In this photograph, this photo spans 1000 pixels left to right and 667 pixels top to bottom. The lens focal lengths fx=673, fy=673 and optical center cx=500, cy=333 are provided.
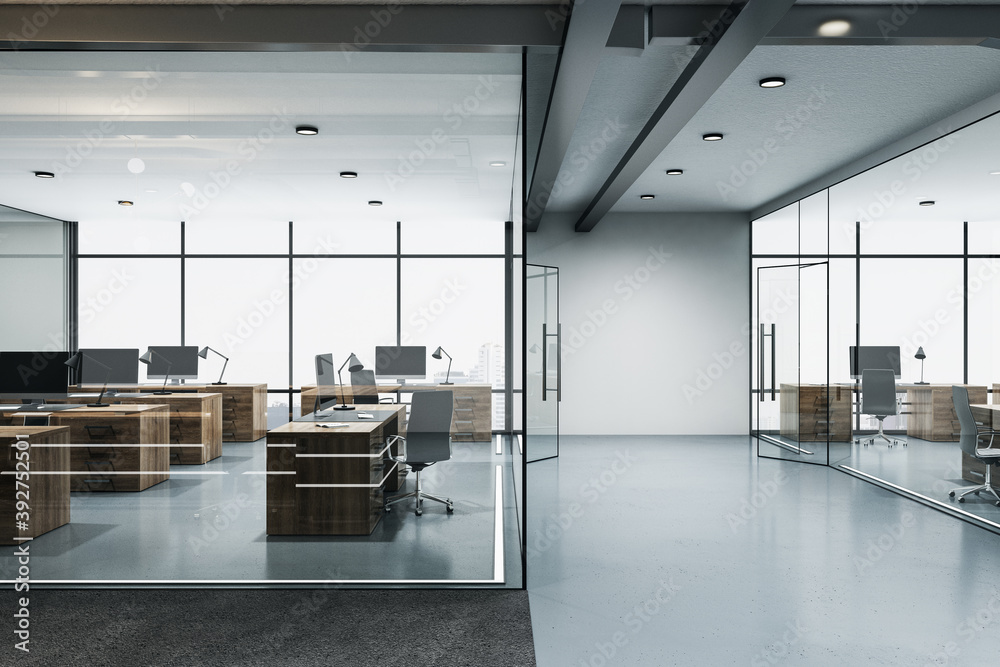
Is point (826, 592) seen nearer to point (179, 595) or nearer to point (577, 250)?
point (179, 595)

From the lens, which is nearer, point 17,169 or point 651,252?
point 17,169

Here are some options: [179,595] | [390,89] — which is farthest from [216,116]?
[179,595]

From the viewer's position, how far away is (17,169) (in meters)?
3.79

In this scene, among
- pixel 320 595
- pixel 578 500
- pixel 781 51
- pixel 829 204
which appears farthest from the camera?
pixel 829 204

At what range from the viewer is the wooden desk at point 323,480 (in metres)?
3.70

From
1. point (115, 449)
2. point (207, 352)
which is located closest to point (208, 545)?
point (115, 449)

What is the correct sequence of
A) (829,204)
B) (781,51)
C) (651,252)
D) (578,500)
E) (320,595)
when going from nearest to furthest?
(320,595)
(781,51)
(578,500)
(829,204)
(651,252)

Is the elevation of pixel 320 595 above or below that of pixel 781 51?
below

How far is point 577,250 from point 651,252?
40.8 inches

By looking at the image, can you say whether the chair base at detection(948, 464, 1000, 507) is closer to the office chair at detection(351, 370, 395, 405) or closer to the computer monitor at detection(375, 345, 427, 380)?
the computer monitor at detection(375, 345, 427, 380)

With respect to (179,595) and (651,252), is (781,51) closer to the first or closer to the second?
(179,595)

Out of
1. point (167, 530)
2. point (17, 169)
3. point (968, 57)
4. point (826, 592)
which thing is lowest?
point (826, 592)
